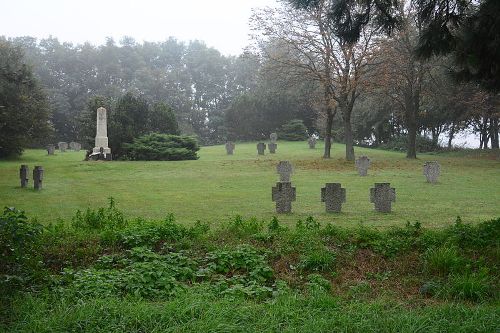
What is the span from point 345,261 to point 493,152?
1401 inches

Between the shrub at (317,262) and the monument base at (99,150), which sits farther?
the monument base at (99,150)

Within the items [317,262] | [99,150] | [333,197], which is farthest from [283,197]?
[99,150]

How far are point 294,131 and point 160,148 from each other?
82.5 ft

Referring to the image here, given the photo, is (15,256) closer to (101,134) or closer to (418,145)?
(101,134)

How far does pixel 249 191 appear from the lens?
1630cm

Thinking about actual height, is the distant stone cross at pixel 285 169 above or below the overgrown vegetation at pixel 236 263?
above

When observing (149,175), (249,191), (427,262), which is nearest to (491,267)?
(427,262)

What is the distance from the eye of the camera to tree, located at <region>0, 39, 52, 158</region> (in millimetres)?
31531

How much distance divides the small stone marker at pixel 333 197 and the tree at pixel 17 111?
24705 mm

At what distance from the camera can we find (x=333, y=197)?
11828 millimetres

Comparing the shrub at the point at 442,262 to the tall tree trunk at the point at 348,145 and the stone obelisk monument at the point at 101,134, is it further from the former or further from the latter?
the stone obelisk monument at the point at 101,134

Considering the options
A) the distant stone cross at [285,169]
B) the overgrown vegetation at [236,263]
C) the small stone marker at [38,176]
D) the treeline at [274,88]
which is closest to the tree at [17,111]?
the treeline at [274,88]

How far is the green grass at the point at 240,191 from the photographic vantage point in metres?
11.4

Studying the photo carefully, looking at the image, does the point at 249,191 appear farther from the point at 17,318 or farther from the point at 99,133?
the point at 99,133
